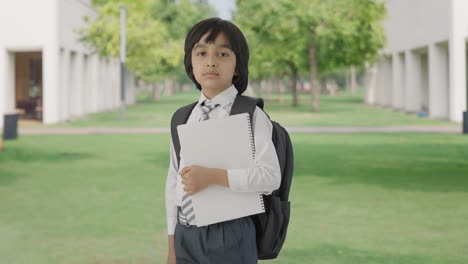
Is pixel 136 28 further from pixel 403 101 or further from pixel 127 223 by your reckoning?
pixel 127 223

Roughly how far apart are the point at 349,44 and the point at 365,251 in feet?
111

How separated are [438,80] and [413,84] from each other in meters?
6.79

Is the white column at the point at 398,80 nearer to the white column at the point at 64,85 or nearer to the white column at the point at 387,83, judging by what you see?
the white column at the point at 387,83

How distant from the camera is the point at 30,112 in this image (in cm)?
3691

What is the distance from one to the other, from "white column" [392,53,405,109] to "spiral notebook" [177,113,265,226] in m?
44.4

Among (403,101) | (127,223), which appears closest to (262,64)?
(403,101)

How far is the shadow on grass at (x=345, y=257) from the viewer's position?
24.3ft

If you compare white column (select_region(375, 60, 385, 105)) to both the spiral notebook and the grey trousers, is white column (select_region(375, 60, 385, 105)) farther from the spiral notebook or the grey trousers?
the spiral notebook

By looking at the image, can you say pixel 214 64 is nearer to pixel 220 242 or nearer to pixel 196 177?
pixel 196 177

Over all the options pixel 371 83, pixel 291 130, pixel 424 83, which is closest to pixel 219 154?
pixel 291 130

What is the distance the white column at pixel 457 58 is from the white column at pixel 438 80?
326cm

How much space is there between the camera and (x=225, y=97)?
338 cm

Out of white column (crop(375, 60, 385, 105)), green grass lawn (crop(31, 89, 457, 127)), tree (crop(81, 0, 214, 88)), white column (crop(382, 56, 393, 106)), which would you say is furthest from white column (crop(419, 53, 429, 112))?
tree (crop(81, 0, 214, 88))

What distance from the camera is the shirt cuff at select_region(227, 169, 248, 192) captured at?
3193 millimetres
